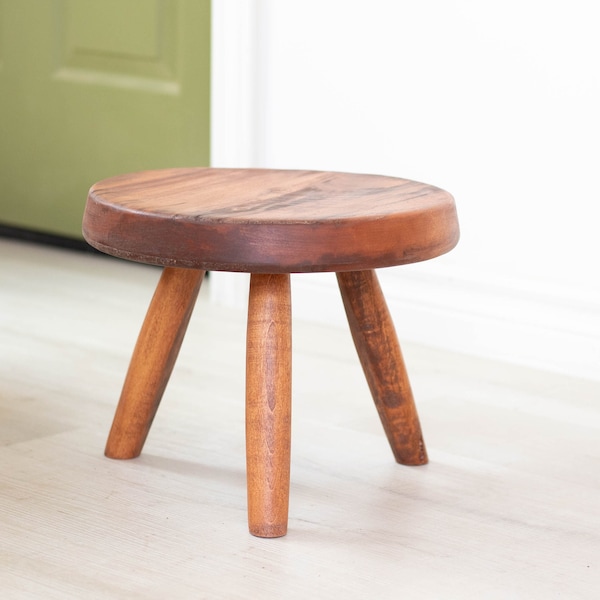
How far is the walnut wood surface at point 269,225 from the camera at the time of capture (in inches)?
35.8

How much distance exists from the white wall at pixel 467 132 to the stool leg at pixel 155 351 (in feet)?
1.95

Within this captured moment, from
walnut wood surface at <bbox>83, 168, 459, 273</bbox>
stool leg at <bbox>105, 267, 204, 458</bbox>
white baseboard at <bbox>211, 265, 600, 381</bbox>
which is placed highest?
walnut wood surface at <bbox>83, 168, 459, 273</bbox>

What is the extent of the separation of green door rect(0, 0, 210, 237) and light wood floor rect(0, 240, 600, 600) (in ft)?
1.68

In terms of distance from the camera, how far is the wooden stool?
0.92 meters

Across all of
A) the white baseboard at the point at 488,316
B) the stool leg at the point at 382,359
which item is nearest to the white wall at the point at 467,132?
the white baseboard at the point at 488,316

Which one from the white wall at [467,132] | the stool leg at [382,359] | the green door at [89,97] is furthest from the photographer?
the green door at [89,97]

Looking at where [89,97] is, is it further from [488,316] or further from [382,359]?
[382,359]

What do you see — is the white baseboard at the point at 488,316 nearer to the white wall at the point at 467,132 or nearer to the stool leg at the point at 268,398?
the white wall at the point at 467,132

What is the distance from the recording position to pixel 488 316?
1.59 meters

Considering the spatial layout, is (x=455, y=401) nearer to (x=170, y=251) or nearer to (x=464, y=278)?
(x=464, y=278)

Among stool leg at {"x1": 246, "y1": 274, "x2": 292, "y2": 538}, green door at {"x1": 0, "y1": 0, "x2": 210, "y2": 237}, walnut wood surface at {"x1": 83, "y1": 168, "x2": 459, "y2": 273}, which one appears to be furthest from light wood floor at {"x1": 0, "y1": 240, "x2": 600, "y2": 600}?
green door at {"x1": 0, "y1": 0, "x2": 210, "y2": 237}

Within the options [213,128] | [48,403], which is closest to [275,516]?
[48,403]

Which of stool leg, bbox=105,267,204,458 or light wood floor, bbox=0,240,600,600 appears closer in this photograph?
light wood floor, bbox=0,240,600,600

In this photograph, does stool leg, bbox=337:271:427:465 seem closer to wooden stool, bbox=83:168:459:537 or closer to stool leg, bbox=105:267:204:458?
wooden stool, bbox=83:168:459:537
